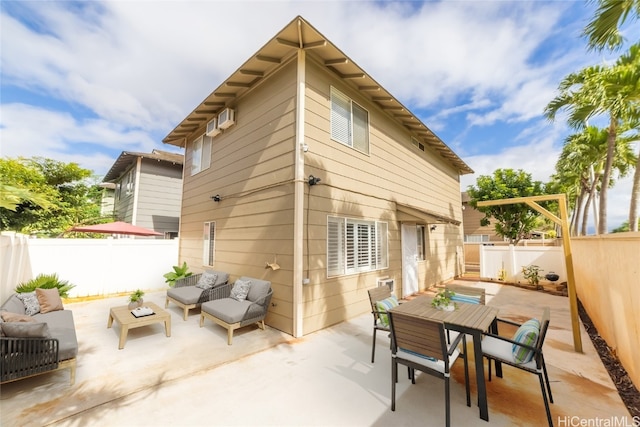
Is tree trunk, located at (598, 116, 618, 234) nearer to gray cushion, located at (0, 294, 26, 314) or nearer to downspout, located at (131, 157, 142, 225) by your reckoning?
gray cushion, located at (0, 294, 26, 314)

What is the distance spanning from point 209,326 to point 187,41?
7.56 meters

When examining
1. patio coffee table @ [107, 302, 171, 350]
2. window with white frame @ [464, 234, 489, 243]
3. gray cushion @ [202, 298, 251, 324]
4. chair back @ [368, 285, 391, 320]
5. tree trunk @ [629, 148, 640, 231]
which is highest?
tree trunk @ [629, 148, 640, 231]

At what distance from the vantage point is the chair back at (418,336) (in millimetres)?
2479

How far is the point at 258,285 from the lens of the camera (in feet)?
17.5

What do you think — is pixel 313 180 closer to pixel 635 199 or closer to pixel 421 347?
pixel 421 347

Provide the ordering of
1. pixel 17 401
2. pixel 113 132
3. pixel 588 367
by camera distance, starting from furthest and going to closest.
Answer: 1. pixel 113 132
2. pixel 588 367
3. pixel 17 401

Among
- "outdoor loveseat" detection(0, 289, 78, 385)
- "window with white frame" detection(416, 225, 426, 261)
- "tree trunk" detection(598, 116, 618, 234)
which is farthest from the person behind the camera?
"window with white frame" detection(416, 225, 426, 261)

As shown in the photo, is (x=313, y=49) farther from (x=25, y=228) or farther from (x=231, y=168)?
(x=25, y=228)

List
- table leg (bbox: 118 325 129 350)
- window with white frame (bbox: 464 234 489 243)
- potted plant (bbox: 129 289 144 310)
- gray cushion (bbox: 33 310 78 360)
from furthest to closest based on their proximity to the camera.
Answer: window with white frame (bbox: 464 234 489 243)
potted plant (bbox: 129 289 144 310)
table leg (bbox: 118 325 129 350)
gray cushion (bbox: 33 310 78 360)

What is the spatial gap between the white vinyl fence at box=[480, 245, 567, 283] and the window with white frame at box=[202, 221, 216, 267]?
36.8ft

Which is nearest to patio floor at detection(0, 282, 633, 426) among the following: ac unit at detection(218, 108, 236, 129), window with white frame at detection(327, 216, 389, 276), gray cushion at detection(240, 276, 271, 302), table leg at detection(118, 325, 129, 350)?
table leg at detection(118, 325, 129, 350)

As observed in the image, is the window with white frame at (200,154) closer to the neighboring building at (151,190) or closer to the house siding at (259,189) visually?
the house siding at (259,189)

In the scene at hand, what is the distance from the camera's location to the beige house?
5051 millimetres

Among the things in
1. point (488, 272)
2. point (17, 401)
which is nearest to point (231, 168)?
point (17, 401)
